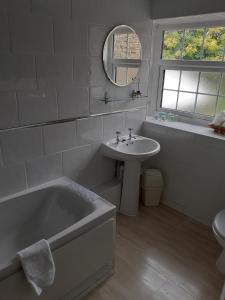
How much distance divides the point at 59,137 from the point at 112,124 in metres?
0.59

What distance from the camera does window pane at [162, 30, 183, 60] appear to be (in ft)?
8.27

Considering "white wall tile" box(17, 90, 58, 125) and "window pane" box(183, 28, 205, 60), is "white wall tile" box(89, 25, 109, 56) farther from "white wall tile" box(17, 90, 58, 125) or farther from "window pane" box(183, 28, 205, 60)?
"window pane" box(183, 28, 205, 60)

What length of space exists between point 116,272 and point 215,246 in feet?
2.97

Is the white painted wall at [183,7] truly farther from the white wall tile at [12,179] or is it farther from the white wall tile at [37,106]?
the white wall tile at [12,179]

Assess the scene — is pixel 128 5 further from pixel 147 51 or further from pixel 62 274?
pixel 62 274

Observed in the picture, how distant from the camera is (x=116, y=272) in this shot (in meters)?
1.83

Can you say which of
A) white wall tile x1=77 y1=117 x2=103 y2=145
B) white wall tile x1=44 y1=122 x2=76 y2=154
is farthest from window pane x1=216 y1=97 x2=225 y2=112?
white wall tile x1=44 y1=122 x2=76 y2=154

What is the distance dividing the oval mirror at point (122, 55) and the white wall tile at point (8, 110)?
0.85m

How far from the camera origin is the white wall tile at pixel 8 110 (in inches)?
62.5

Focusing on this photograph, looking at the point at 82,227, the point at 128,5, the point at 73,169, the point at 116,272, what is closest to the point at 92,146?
the point at 73,169

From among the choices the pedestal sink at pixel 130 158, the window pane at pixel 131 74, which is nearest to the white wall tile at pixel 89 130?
the pedestal sink at pixel 130 158

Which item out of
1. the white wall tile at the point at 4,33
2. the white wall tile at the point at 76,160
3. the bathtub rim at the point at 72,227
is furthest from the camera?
the white wall tile at the point at 76,160

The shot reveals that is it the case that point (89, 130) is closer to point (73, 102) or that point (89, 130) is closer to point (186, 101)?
point (73, 102)

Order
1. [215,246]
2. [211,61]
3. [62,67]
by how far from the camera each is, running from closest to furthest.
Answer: [62,67], [215,246], [211,61]
